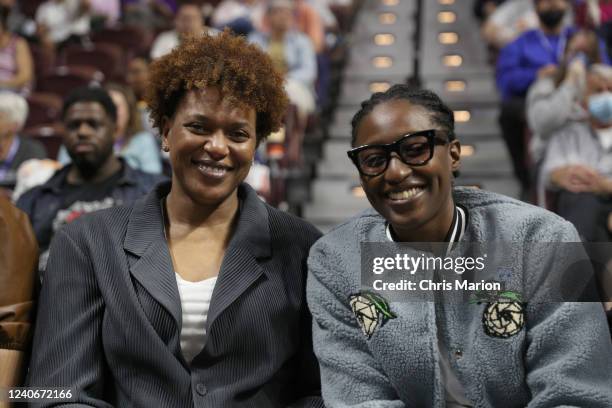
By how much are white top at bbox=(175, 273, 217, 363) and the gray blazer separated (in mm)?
28

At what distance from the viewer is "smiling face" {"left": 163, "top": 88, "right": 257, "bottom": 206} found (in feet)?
5.41

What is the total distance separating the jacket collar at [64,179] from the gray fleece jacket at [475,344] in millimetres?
1417

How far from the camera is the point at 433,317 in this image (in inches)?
56.7

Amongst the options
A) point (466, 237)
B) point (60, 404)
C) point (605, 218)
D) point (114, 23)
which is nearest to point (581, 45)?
point (605, 218)

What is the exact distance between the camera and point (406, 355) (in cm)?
144

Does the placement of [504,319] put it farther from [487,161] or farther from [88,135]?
[487,161]

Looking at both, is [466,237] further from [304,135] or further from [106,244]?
[304,135]

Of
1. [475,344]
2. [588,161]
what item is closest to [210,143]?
[475,344]

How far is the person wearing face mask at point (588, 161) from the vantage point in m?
2.94

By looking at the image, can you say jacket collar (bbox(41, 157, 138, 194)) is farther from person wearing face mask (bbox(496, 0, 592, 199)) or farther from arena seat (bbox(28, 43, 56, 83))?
arena seat (bbox(28, 43, 56, 83))

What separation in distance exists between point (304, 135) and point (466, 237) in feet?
10.8

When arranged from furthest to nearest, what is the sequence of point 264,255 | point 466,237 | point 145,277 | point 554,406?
point 264,255 < point 145,277 < point 466,237 < point 554,406

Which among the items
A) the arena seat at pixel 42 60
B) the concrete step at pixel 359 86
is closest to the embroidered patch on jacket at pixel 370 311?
the concrete step at pixel 359 86

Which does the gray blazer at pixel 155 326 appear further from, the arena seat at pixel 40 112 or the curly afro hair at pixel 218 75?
the arena seat at pixel 40 112
